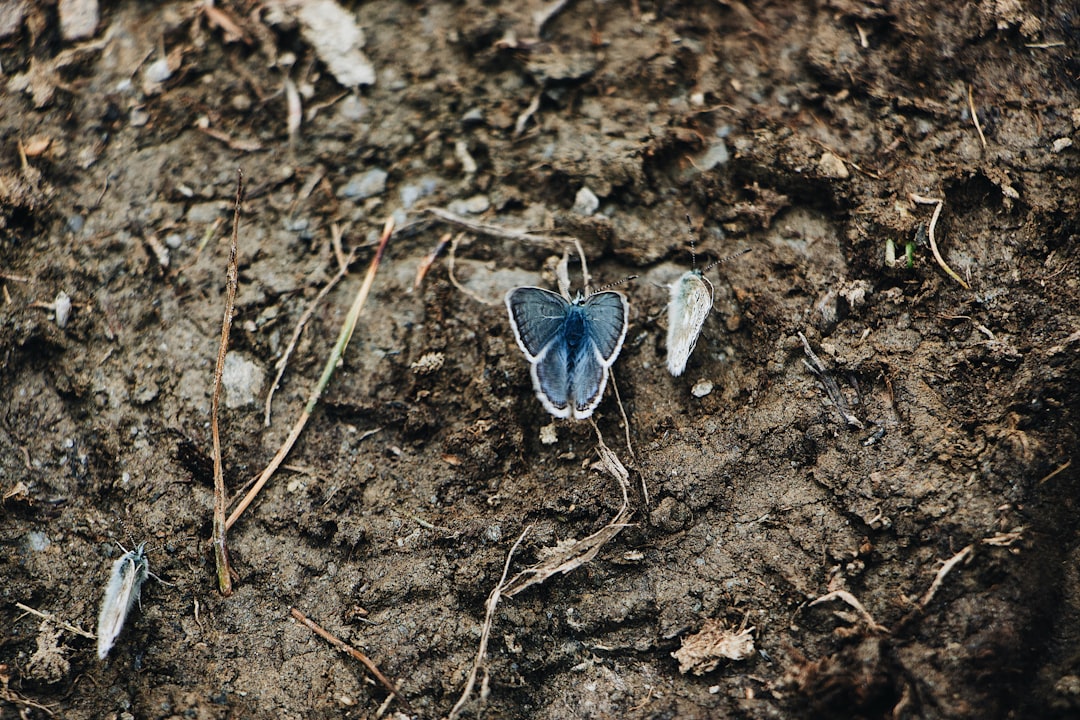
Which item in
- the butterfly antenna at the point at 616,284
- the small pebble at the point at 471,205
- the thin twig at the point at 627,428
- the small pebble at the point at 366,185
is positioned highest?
the small pebble at the point at 366,185

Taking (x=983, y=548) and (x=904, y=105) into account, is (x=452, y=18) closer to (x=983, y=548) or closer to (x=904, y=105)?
(x=904, y=105)

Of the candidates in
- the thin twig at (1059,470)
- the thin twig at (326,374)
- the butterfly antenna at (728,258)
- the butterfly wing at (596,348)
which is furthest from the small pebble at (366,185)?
the thin twig at (1059,470)

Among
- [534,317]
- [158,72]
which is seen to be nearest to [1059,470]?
[534,317]

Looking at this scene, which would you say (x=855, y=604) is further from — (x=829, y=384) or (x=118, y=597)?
(x=118, y=597)

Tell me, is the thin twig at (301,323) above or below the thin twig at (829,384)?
above

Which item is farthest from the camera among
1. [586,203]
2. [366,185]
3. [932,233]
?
[366,185]

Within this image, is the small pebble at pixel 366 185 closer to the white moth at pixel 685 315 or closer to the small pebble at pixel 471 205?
the small pebble at pixel 471 205

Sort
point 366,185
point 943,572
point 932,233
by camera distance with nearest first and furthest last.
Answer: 1. point 943,572
2. point 932,233
3. point 366,185
